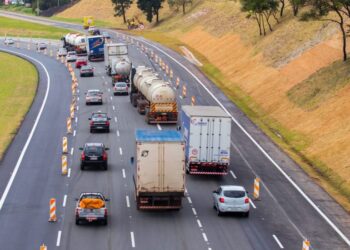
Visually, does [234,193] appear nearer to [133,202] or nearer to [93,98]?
[133,202]

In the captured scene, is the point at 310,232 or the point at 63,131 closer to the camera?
the point at 310,232

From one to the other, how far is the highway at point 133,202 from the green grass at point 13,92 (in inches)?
49.9

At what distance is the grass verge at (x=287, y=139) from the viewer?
48562 millimetres

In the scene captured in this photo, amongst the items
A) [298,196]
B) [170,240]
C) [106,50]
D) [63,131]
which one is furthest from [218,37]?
[170,240]

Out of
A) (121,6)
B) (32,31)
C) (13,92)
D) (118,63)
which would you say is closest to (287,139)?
(118,63)

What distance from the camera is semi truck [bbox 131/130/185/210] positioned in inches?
1603

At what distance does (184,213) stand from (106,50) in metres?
58.9

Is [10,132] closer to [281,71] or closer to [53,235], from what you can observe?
[53,235]

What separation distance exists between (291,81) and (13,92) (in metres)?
31.7

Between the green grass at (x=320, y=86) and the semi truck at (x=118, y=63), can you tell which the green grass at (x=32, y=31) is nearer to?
the semi truck at (x=118, y=63)

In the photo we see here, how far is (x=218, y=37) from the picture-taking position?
408 feet

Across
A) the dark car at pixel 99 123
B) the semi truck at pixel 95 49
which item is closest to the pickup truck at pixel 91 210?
the dark car at pixel 99 123

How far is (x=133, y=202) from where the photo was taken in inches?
1718

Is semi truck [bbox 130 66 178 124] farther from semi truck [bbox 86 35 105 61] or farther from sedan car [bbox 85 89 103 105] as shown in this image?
semi truck [bbox 86 35 105 61]
